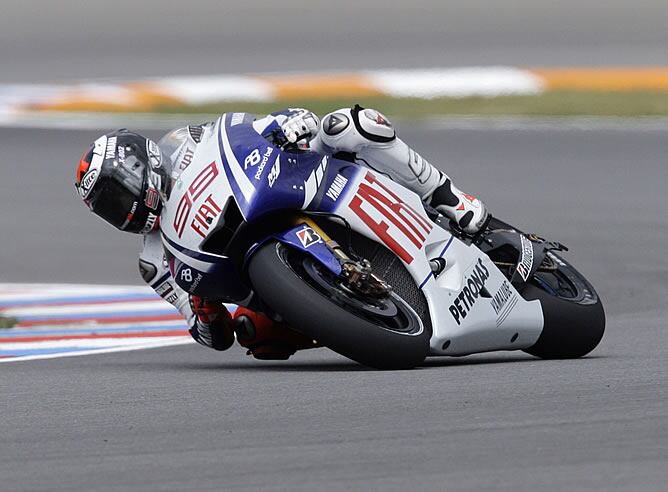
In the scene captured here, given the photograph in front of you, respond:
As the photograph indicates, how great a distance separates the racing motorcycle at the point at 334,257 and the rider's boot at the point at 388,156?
82 mm

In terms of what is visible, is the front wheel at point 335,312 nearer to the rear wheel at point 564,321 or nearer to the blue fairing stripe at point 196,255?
the blue fairing stripe at point 196,255

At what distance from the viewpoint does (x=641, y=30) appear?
22.0 meters

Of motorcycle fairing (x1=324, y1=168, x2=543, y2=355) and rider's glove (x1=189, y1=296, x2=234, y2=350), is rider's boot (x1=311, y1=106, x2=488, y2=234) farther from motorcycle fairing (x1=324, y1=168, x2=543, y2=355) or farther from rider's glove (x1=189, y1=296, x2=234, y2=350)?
rider's glove (x1=189, y1=296, x2=234, y2=350)

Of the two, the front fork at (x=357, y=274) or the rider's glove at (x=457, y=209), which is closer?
the front fork at (x=357, y=274)

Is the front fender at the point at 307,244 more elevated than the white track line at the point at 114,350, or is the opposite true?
the front fender at the point at 307,244

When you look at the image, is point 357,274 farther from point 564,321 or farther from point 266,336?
point 564,321

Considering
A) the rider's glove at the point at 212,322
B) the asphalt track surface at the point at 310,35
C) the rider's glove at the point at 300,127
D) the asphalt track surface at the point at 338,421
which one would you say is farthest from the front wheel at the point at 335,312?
the asphalt track surface at the point at 310,35

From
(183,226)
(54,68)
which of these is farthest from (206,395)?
(54,68)

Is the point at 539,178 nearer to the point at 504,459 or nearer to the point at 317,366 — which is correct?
the point at 317,366

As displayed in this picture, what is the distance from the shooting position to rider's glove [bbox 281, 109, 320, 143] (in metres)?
6.03

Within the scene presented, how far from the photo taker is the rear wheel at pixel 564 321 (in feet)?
21.2

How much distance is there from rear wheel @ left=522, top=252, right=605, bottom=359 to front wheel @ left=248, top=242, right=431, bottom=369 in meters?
0.89

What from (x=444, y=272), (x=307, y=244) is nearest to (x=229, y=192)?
(x=307, y=244)

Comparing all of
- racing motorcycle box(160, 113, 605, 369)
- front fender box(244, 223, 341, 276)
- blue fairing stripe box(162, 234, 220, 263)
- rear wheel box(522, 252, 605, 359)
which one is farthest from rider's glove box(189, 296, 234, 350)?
rear wheel box(522, 252, 605, 359)
